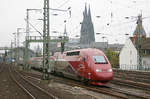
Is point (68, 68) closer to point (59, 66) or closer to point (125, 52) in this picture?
point (59, 66)

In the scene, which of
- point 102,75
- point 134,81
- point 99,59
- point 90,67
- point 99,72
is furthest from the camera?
point 134,81

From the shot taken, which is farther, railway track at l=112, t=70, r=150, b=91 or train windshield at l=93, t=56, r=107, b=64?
railway track at l=112, t=70, r=150, b=91

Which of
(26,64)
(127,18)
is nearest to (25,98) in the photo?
(127,18)

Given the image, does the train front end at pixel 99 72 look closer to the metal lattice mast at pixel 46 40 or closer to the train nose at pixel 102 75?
the train nose at pixel 102 75

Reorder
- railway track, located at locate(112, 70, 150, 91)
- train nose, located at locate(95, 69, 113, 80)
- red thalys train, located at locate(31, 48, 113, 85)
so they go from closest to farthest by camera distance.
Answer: train nose, located at locate(95, 69, 113, 80), red thalys train, located at locate(31, 48, 113, 85), railway track, located at locate(112, 70, 150, 91)

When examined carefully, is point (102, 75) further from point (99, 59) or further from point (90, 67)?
point (99, 59)

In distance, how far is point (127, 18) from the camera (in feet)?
97.7

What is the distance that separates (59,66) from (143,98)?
1502 cm

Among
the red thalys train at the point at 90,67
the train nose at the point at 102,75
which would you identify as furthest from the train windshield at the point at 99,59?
the train nose at the point at 102,75

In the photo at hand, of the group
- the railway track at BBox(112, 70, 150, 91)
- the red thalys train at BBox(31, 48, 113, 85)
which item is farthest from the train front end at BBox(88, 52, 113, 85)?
the railway track at BBox(112, 70, 150, 91)

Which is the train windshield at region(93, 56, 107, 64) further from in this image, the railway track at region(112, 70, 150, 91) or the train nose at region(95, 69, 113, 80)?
the railway track at region(112, 70, 150, 91)

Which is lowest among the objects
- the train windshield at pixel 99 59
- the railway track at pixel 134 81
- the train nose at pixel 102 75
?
the railway track at pixel 134 81

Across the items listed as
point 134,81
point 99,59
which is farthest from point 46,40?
point 134,81

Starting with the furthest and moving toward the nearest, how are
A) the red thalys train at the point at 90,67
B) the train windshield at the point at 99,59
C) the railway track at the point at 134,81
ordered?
1. the railway track at the point at 134,81
2. the train windshield at the point at 99,59
3. the red thalys train at the point at 90,67
